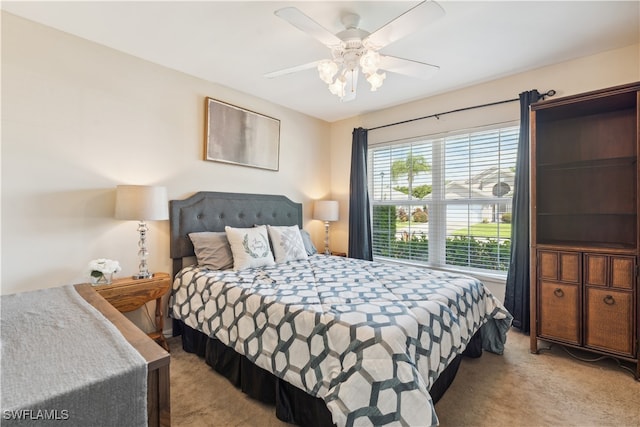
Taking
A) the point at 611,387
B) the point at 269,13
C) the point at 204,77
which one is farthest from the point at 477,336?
the point at 204,77

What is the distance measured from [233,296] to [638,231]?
2.87 metres

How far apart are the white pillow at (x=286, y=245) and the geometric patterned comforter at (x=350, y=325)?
40cm

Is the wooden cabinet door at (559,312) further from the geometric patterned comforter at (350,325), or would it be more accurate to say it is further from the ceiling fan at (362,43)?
the ceiling fan at (362,43)

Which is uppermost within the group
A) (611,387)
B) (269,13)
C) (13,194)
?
(269,13)

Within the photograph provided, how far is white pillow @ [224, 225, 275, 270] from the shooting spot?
2693 mm

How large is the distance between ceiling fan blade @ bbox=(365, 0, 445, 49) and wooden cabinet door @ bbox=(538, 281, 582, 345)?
7.28 ft

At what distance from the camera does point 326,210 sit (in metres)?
4.05

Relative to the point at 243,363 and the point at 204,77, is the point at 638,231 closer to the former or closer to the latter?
the point at 243,363

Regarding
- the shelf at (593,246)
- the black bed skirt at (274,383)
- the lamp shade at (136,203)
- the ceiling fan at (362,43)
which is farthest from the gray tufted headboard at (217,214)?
the shelf at (593,246)

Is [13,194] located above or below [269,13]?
below

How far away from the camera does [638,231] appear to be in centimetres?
210

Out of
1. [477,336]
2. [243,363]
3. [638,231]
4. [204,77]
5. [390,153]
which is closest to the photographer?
[243,363]

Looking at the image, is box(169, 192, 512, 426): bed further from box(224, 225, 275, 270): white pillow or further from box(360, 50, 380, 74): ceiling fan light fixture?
box(360, 50, 380, 74): ceiling fan light fixture

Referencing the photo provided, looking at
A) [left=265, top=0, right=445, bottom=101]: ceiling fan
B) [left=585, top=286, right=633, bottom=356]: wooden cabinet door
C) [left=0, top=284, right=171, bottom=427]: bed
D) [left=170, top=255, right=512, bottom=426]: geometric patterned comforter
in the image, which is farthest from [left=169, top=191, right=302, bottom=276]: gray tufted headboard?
[left=585, top=286, right=633, bottom=356]: wooden cabinet door
